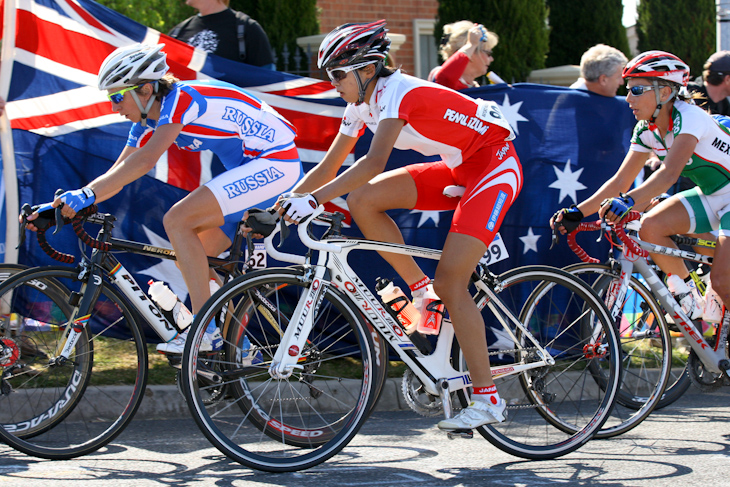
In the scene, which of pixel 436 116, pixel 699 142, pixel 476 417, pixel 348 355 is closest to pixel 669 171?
pixel 699 142

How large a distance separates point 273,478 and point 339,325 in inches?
32.8

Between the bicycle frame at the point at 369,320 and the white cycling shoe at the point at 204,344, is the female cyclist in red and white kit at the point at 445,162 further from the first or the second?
the white cycling shoe at the point at 204,344

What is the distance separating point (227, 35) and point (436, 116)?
3021mm

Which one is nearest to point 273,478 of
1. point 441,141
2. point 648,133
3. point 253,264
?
point 253,264

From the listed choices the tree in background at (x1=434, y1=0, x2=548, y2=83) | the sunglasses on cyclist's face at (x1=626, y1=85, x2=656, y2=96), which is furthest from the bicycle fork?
the tree in background at (x1=434, y1=0, x2=548, y2=83)

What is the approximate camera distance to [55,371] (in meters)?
4.54

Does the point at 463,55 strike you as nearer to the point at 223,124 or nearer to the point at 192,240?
the point at 223,124

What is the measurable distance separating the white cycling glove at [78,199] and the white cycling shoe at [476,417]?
2.12 metres

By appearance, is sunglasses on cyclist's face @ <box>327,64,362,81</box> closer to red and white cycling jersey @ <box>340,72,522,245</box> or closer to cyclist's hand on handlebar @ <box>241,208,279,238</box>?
red and white cycling jersey @ <box>340,72,522,245</box>

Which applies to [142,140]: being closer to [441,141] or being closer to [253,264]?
[253,264]

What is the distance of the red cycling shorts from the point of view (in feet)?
14.5

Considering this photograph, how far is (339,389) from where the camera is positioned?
504 centimetres

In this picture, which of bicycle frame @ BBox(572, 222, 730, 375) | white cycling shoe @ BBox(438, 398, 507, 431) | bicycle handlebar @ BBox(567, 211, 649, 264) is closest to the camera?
white cycling shoe @ BBox(438, 398, 507, 431)

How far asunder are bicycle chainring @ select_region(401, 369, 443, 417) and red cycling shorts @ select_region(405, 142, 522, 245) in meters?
0.81
